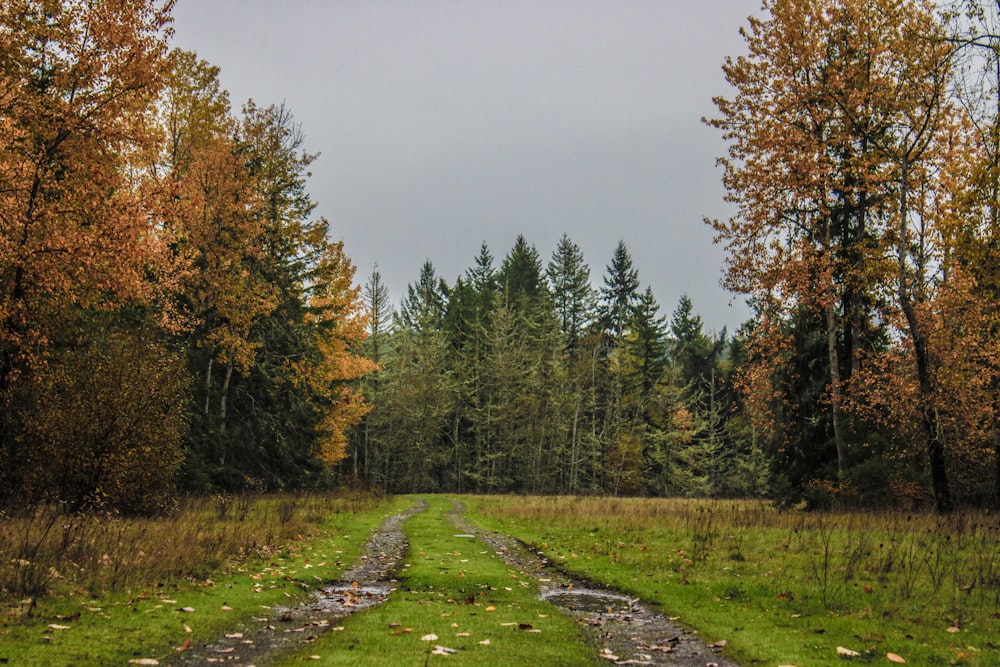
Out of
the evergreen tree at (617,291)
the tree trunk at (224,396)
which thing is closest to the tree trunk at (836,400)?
the tree trunk at (224,396)

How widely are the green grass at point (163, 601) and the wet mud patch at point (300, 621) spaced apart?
0.74 ft

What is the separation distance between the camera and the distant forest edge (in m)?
13.8

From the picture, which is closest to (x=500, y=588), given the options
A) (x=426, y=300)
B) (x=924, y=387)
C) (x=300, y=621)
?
(x=300, y=621)

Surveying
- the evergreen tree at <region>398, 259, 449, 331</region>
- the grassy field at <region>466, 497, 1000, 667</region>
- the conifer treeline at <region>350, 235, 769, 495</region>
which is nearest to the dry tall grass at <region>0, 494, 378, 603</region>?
the grassy field at <region>466, 497, 1000, 667</region>

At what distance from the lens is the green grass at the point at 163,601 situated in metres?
6.30

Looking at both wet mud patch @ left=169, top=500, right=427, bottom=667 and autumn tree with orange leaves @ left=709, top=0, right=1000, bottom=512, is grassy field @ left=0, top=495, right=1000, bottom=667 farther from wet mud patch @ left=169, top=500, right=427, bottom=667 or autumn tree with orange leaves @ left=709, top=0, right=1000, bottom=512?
autumn tree with orange leaves @ left=709, top=0, right=1000, bottom=512

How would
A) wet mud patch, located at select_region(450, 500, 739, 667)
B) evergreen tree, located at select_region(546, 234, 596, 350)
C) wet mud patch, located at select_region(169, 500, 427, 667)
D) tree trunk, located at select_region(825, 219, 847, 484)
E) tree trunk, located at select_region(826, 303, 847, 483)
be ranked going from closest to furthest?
wet mud patch, located at select_region(169, 500, 427, 667) < wet mud patch, located at select_region(450, 500, 739, 667) < tree trunk, located at select_region(825, 219, 847, 484) < tree trunk, located at select_region(826, 303, 847, 483) < evergreen tree, located at select_region(546, 234, 596, 350)

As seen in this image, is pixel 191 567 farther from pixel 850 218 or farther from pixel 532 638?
pixel 850 218

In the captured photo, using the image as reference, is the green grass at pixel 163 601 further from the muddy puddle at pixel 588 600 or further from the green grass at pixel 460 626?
the muddy puddle at pixel 588 600

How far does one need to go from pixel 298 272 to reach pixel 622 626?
2675cm

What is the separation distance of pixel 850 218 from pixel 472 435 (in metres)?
43.7

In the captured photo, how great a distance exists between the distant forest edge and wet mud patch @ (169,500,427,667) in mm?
6623

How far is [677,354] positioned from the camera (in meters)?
66.5

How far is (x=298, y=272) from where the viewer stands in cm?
3162
